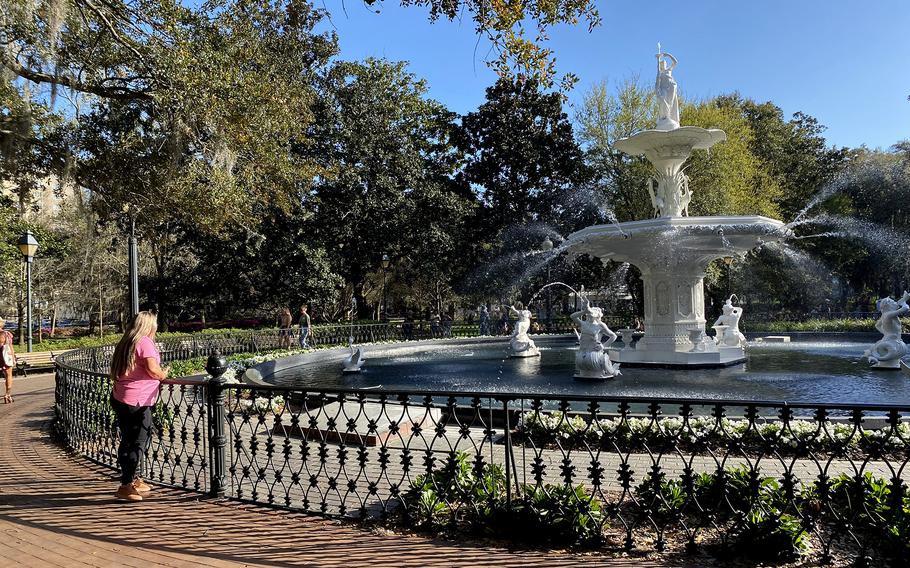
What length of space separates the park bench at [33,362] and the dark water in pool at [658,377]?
9.29m

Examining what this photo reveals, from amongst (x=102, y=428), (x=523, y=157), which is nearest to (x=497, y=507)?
(x=102, y=428)

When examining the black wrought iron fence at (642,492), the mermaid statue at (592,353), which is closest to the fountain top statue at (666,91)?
the mermaid statue at (592,353)

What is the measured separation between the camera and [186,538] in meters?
4.66

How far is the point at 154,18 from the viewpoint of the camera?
1049 centimetres

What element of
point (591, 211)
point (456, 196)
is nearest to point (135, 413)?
point (456, 196)

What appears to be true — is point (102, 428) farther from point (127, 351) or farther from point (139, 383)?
point (127, 351)

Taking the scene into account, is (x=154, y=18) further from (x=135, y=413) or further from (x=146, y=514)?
(x=146, y=514)

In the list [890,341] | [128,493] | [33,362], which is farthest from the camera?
[33,362]

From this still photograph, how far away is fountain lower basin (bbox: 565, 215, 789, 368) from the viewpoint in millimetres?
14234

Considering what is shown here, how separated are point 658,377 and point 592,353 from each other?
1796mm

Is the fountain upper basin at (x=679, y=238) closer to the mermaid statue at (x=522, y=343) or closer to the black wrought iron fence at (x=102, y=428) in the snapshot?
the mermaid statue at (x=522, y=343)

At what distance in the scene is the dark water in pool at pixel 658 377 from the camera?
35.2 ft

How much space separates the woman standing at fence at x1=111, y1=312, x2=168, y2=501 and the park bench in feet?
52.7

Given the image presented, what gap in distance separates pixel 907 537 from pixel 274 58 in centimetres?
1972
